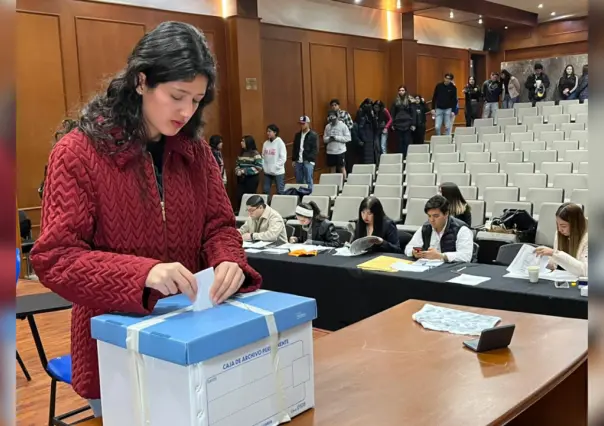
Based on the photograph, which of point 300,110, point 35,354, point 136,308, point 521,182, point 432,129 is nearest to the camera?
point 136,308

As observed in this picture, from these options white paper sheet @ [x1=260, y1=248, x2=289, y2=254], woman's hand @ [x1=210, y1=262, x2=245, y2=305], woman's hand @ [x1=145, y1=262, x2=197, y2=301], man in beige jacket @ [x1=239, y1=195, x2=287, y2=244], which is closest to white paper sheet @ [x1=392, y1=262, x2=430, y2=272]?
white paper sheet @ [x1=260, y1=248, x2=289, y2=254]

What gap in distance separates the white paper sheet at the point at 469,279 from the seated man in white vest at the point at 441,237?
0.52 metres

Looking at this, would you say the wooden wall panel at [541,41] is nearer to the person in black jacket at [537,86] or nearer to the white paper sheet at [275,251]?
the person in black jacket at [537,86]

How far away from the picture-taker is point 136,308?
37.2 inches

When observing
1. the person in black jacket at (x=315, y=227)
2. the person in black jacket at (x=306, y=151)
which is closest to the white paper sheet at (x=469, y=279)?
the person in black jacket at (x=315, y=227)

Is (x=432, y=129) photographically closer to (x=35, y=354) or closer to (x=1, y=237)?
(x=35, y=354)

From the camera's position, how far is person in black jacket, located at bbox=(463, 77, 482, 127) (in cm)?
1163

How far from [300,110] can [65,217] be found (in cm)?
945

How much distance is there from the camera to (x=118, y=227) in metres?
1.02

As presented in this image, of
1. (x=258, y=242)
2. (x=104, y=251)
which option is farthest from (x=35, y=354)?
(x=104, y=251)

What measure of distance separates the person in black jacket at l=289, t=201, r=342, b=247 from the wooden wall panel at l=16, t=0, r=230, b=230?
91.9 inches

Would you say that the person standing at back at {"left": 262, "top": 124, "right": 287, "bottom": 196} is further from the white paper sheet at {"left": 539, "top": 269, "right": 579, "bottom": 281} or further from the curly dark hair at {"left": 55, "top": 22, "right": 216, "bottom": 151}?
the curly dark hair at {"left": 55, "top": 22, "right": 216, "bottom": 151}

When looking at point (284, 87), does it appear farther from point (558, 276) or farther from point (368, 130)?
point (558, 276)

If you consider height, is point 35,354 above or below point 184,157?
below
